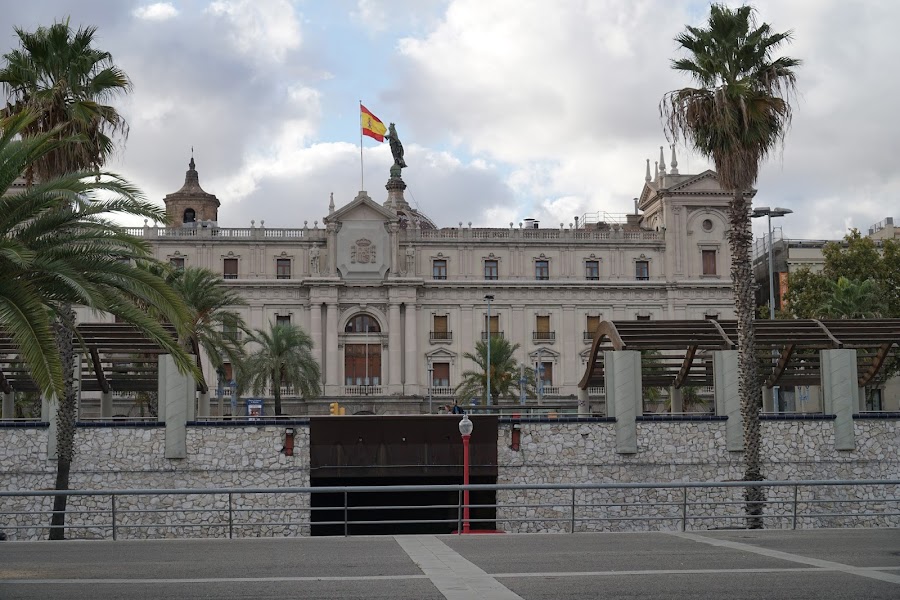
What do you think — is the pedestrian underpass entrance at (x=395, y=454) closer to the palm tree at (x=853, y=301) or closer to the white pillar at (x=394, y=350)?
the palm tree at (x=853, y=301)

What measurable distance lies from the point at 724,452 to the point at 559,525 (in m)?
5.49

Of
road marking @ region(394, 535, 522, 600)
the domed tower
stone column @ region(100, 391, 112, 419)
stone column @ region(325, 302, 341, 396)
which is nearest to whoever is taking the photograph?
road marking @ region(394, 535, 522, 600)

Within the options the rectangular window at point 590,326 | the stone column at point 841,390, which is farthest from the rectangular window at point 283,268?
the stone column at point 841,390

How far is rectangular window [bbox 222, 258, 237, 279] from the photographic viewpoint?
73.6 meters

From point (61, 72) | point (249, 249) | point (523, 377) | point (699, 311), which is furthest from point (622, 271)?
point (61, 72)

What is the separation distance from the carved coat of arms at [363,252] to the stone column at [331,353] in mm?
3425

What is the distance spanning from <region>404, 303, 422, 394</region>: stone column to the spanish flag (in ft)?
38.0

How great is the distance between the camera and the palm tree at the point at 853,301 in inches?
2118

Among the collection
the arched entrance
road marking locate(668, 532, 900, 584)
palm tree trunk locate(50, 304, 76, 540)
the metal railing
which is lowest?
the metal railing

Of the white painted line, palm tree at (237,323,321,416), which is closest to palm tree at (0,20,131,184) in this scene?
the white painted line

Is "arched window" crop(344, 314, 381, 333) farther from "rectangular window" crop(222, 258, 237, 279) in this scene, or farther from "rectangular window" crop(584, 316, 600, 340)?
"rectangular window" crop(584, 316, 600, 340)

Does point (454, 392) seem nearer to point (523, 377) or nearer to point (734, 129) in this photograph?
point (523, 377)

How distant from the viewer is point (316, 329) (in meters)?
72.8

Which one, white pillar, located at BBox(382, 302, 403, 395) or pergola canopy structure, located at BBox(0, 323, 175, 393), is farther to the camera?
white pillar, located at BBox(382, 302, 403, 395)
